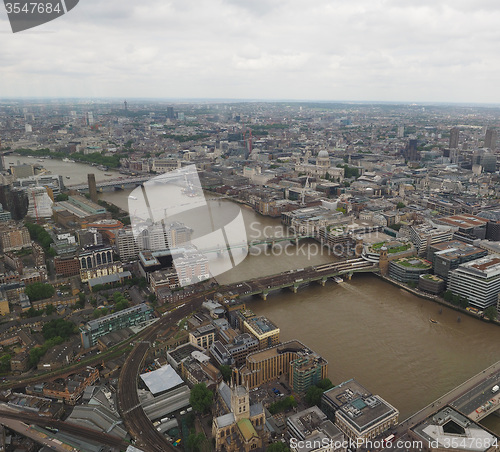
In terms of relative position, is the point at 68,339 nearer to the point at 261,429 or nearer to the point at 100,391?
the point at 100,391

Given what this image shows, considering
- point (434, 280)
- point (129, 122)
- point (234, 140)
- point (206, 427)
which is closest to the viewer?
point (206, 427)

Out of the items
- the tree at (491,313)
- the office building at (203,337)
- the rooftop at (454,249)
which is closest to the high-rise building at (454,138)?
the rooftop at (454,249)

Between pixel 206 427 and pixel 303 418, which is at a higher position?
pixel 303 418

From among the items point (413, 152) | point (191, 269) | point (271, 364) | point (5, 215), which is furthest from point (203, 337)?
point (413, 152)

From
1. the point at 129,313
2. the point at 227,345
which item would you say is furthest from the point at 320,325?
the point at 129,313

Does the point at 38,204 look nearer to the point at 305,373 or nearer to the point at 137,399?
the point at 137,399
